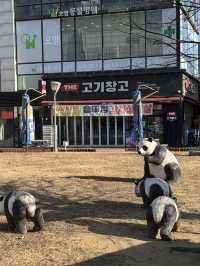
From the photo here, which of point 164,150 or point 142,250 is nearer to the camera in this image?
point 142,250

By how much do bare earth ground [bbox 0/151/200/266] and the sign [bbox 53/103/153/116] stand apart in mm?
18728

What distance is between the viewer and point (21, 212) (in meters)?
7.89

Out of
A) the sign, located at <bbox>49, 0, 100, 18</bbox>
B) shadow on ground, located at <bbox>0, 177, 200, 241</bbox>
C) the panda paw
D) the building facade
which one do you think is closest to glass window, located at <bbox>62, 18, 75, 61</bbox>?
the building facade

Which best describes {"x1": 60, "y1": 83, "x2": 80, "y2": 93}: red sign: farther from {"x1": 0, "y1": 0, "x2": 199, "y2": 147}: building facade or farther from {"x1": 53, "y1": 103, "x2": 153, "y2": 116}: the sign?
{"x1": 53, "y1": 103, "x2": 153, "y2": 116}: the sign

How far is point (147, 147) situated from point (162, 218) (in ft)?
9.13

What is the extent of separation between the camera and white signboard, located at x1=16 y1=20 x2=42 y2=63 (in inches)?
1423

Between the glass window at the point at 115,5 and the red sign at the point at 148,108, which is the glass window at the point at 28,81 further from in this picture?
the red sign at the point at 148,108

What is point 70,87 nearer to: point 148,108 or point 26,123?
point 148,108

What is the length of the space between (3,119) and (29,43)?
17.1 feet

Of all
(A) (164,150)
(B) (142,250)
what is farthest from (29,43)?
(B) (142,250)

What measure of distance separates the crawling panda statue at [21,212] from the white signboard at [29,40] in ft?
94.6

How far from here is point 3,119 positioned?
37.6 metres

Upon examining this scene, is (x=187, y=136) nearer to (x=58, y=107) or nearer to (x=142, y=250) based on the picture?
(x=58, y=107)

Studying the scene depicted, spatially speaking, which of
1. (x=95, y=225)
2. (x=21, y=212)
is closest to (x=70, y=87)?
(x=95, y=225)
